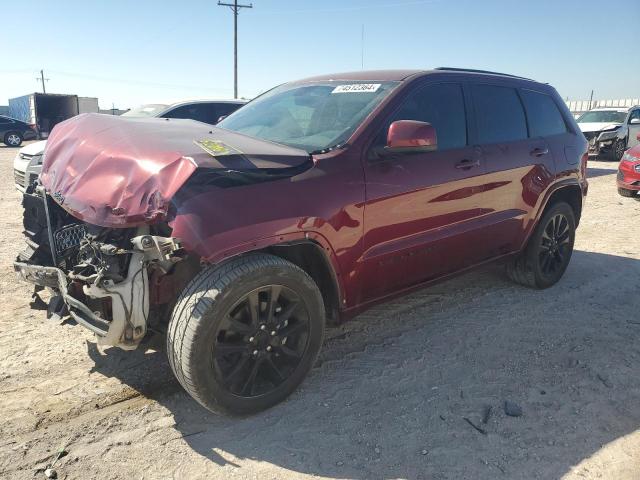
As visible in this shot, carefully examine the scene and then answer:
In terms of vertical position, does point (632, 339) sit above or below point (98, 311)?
below

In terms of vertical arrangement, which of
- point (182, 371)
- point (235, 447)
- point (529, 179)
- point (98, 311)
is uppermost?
point (529, 179)

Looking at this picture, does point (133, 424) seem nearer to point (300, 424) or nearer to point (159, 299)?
point (159, 299)

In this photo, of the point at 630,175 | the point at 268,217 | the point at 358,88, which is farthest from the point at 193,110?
the point at 630,175

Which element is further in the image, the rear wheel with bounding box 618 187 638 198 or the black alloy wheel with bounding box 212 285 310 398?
the rear wheel with bounding box 618 187 638 198

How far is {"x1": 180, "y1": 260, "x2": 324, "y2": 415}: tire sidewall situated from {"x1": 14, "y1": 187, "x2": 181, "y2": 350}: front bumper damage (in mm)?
308

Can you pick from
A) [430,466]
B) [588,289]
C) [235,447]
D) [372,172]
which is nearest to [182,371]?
[235,447]

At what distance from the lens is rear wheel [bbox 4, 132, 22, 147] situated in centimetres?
2469

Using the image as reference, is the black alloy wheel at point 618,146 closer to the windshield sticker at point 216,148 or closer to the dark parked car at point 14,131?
the windshield sticker at point 216,148

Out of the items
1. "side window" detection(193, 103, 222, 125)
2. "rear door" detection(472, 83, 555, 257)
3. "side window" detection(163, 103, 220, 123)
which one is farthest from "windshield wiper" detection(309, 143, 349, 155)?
"side window" detection(193, 103, 222, 125)

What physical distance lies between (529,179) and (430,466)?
8.96 ft

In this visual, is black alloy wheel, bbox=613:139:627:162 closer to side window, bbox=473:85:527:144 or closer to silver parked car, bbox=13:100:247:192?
silver parked car, bbox=13:100:247:192

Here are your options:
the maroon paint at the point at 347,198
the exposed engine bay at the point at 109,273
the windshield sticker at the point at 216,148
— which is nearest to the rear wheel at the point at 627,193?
the maroon paint at the point at 347,198

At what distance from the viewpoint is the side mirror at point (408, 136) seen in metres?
2.97

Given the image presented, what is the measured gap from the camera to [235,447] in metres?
2.55
